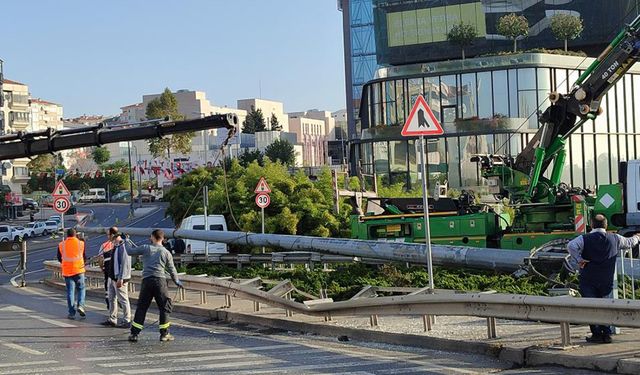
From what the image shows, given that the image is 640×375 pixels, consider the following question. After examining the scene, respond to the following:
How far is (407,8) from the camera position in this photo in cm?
7062

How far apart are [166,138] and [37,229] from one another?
26261mm

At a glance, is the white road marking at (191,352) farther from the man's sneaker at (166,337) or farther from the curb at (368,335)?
the man's sneaker at (166,337)

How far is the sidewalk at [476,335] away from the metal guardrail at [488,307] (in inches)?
9.0

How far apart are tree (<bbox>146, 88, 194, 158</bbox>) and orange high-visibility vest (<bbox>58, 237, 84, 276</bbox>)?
88.7 metres

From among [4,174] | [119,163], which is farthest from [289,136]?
[4,174]

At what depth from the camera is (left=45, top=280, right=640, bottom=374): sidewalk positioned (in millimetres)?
9641

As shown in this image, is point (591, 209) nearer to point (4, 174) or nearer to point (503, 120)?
point (503, 120)

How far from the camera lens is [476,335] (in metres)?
11.7

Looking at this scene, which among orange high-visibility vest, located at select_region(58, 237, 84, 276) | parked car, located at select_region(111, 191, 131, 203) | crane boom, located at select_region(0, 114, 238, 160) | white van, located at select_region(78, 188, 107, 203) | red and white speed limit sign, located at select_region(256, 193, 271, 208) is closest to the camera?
orange high-visibility vest, located at select_region(58, 237, 84, 276)

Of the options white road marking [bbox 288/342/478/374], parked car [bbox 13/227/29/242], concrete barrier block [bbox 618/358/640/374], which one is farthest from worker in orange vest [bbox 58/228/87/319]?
parked car [bbox 13/227/29/242]

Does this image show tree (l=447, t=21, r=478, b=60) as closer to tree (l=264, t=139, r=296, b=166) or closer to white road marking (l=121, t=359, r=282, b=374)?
tree (l=264, t=139, r=296, b=166)

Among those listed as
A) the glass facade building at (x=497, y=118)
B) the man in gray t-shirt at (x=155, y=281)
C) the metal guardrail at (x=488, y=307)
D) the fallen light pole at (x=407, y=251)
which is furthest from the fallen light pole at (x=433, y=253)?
the glass facade building at (x=497, y=118)

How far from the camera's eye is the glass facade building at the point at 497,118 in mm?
55562

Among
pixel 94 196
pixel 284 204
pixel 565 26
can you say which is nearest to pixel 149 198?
pixel 94 196
